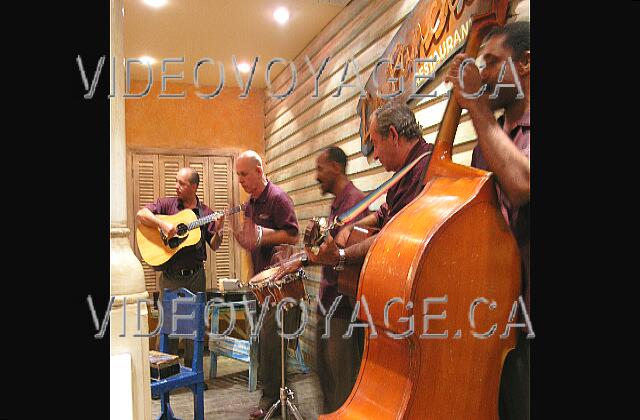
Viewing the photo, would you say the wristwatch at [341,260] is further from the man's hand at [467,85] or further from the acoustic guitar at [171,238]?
the man's hand at [467,85]

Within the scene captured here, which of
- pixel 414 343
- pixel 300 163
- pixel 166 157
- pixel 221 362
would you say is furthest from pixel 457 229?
pixel 221 362

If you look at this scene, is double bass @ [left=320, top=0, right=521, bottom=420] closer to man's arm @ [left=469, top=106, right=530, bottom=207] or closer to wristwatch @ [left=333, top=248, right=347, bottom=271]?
man's arm @ [left=469, top=106, right=530, bottom=207]

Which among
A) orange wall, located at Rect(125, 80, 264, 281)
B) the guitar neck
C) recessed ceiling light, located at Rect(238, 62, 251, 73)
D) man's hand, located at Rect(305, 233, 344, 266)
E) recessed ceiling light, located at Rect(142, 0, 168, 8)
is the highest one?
recessed ceiling light, located at Rect(142, 0, 168, 8)

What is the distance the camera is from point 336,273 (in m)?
1.32

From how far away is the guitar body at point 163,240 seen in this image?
4.34ft

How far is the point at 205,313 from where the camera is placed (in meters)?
1.41

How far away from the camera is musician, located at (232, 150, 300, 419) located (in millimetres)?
1307

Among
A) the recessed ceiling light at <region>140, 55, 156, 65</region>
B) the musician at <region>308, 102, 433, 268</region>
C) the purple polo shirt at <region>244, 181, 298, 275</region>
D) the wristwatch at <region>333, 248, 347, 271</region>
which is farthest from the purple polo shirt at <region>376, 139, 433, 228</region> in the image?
the recessed ceiling light at <region>140, 55, 156, 65</region>

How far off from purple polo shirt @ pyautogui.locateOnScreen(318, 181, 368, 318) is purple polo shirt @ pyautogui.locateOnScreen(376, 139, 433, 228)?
8 cm

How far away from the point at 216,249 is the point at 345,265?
360mm

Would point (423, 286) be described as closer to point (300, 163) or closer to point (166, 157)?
point (300, 163)

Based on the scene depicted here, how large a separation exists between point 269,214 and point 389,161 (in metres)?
0.36

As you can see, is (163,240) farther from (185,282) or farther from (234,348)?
(234,348)

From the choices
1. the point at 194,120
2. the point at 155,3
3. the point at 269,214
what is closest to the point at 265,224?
the point at 269,214
